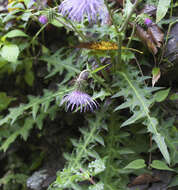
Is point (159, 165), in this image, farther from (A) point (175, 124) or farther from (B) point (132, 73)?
(B) point (132, 73)

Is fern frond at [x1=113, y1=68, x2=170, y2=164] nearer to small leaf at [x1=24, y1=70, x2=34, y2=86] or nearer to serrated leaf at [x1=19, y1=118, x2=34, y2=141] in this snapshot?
serrated leaf at [x1=19, y1=118, x2=34, y2=141]

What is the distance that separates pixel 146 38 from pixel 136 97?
1.62 feet

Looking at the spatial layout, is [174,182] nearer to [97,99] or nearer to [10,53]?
[97,99]

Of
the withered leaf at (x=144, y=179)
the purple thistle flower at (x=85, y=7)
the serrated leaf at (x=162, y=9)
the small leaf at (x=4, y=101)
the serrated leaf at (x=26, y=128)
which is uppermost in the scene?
the purple thistle flower at (x=85, y=7)

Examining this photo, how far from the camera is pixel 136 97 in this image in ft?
5.37

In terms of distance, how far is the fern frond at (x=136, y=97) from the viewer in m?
1.49

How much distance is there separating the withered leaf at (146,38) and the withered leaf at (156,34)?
0.08 ft

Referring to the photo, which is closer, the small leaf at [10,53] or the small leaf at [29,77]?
the small leaf at [10,53]

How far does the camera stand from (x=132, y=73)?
→ 177 centimetres

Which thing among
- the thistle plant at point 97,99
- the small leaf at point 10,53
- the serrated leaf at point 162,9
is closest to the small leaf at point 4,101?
the thistle plant at point 97,99

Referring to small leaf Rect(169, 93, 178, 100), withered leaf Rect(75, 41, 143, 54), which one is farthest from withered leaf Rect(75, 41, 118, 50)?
small leaf Rect(169, 93, 178, 100)

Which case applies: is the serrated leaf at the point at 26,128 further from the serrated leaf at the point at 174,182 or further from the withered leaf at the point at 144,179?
the serrated leaf at the point at 174,182

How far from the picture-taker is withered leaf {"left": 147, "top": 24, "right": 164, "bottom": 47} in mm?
1776

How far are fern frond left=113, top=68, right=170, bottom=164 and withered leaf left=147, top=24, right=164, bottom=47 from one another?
0.28m
